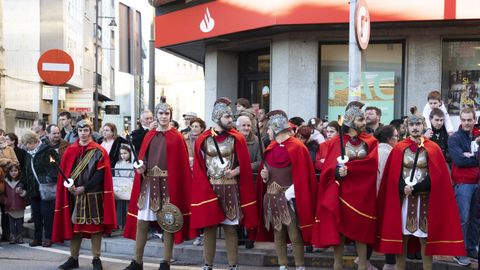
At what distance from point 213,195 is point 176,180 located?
0.57 m

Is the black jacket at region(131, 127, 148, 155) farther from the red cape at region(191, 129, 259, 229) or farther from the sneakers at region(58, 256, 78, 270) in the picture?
the red cape at region(191, 129, 259, 229)

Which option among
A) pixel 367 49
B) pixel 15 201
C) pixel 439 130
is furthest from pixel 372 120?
pixel 15 201

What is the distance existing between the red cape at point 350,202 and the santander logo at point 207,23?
7988 mm

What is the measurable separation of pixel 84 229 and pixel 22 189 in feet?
8.56

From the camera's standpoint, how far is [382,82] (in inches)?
503

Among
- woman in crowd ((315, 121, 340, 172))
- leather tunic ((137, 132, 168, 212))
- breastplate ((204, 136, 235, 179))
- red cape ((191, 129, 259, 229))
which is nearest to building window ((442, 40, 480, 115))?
woman in crowd ((315, 121, 340, 172))

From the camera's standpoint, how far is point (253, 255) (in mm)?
7812

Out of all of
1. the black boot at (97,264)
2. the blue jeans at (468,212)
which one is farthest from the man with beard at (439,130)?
the black boot at (97,264)

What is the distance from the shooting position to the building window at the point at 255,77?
48.1ft

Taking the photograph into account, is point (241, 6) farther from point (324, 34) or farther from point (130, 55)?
point (130, 55)

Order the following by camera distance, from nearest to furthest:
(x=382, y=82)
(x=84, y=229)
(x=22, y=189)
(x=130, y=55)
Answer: (x=84, y=229) < (x=22, y=189) < (x=130, y=55) < (x=382, y=82)

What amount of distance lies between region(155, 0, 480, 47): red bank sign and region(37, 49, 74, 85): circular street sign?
4079 millimetres

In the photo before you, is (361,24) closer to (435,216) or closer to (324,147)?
(324,147)

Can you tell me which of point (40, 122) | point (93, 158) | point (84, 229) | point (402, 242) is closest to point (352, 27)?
point (402, 242)
